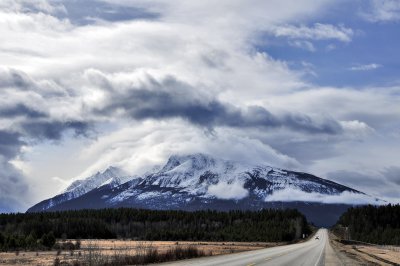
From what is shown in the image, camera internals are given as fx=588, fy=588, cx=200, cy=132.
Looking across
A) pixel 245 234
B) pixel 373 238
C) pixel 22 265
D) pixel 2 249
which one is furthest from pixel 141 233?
pixel 22 265

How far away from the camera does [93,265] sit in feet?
126

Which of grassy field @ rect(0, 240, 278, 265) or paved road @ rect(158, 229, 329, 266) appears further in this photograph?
grassy field @ rect(0, 240, 278, 265)

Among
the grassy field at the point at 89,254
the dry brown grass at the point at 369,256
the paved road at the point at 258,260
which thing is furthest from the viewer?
the dry brown grass at the point at 369,256

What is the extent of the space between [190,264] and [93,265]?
635cm

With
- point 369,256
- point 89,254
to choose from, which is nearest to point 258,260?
point 89,254

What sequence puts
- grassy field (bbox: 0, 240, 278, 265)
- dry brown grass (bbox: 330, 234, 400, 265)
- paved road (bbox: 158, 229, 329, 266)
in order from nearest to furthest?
paved road (bbox: 158, 229, 329, 266)
grassy field (bbox: 0, 240, 278, 265)
dry brown grass (bbox: 330, 234, 400, 265)

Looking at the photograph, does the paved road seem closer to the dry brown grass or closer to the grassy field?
the dry brown grass

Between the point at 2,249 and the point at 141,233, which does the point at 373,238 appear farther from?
the point at 2,249

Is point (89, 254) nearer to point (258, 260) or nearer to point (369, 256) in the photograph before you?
point (258, 260)

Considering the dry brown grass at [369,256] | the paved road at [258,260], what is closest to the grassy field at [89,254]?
the paved road at [258,260]

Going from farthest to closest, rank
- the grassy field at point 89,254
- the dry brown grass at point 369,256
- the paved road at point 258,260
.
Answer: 1. the dry brown grass at point 369,256
2. the grassy field at point 89,254
3. the paved road at point 258,260

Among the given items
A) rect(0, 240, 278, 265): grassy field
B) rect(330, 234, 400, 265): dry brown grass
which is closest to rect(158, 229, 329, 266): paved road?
rect(330, 234, 400, 265): dry brown grass

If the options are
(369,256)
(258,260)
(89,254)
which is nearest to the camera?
(89,254)

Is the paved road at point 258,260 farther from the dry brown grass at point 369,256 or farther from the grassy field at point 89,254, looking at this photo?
the grassy field at point 89,254
